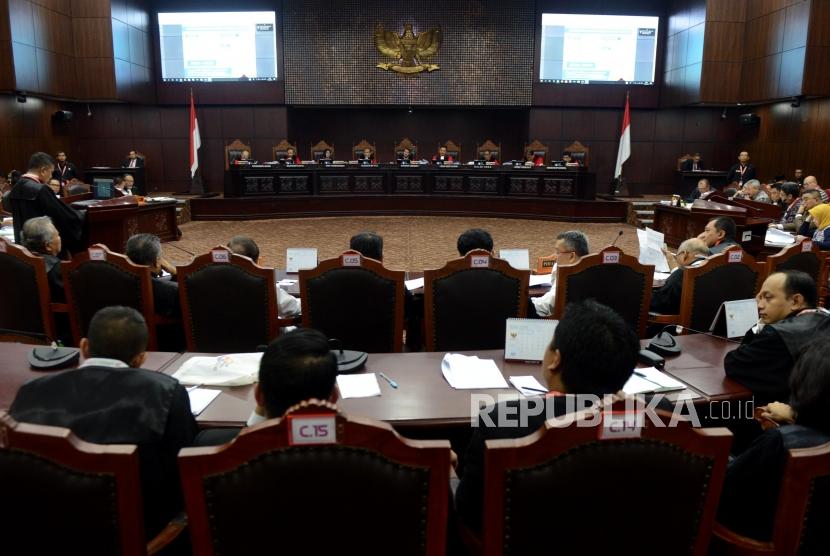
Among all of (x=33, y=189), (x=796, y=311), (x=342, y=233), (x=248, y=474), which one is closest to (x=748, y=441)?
(x=796, y=311)

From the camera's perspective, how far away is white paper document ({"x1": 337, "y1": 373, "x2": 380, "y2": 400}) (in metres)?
2.03

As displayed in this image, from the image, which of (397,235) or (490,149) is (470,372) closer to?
(397,235)

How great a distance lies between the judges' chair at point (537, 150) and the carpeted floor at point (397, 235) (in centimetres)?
A: 165

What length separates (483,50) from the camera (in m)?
12.5

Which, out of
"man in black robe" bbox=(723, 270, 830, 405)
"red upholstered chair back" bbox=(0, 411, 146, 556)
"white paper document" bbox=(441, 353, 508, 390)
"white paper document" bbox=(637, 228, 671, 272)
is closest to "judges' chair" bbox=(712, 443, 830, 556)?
"man in black robe" bbox=(723, 270, 830, 405)

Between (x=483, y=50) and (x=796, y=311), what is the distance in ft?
36.3

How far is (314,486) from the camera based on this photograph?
3.89 feet

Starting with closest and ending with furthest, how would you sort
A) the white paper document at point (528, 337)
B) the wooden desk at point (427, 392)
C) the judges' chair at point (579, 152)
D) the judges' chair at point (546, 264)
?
the wooden desk at point (427, 392) < the white paper document at point (528, 337) < the judges' chair at point (546, 264) < the judges' chair at point (579, 152)

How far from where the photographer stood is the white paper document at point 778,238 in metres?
5.93

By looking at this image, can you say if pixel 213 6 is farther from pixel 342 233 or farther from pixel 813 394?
pixel 813 394

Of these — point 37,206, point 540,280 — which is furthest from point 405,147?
point 540,280

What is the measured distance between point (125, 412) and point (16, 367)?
1.09m

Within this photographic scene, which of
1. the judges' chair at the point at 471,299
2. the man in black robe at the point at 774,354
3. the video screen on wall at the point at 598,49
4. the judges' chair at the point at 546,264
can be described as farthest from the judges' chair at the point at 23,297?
the video screen on wall at the point at 598,49

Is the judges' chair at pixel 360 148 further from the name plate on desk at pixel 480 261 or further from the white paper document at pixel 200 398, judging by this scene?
the white paper document at pixel 200 398
